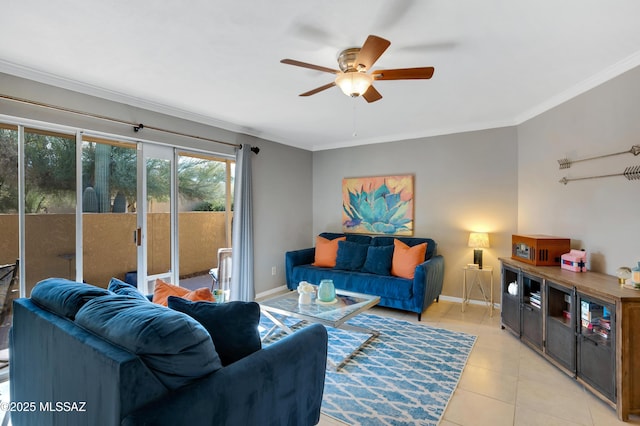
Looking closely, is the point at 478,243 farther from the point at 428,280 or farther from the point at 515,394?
the point at 515,394

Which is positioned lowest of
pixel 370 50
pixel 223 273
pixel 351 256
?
pixel 223 273

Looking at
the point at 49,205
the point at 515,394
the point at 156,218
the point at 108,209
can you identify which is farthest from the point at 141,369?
the point at 156,218

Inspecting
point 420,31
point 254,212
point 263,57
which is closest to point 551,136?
point 420,31

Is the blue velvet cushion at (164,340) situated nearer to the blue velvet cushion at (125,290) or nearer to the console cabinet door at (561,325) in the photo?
the blue velvet cushion at (125,290)

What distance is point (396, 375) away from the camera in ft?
7.98

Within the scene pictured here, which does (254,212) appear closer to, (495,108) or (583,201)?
(495,108)

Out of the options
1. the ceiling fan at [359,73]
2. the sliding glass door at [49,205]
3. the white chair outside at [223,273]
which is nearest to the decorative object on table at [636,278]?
the ceiling fan at [359,73]

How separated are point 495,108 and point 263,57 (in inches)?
106

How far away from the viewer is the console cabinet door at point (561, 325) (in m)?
2.33

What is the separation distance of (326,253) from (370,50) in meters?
3.22

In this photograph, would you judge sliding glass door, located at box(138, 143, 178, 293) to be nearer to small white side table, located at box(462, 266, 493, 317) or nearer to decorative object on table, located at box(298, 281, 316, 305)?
decorative object on table, located at box(298, 281, 316, 305)

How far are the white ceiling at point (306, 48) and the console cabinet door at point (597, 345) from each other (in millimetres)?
1818

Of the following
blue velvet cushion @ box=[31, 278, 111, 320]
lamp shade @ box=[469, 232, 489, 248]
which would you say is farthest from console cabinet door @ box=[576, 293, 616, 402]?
blue velvet cushion @ box=[31, 278, 111, 320]

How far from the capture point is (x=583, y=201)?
2.83 metres
